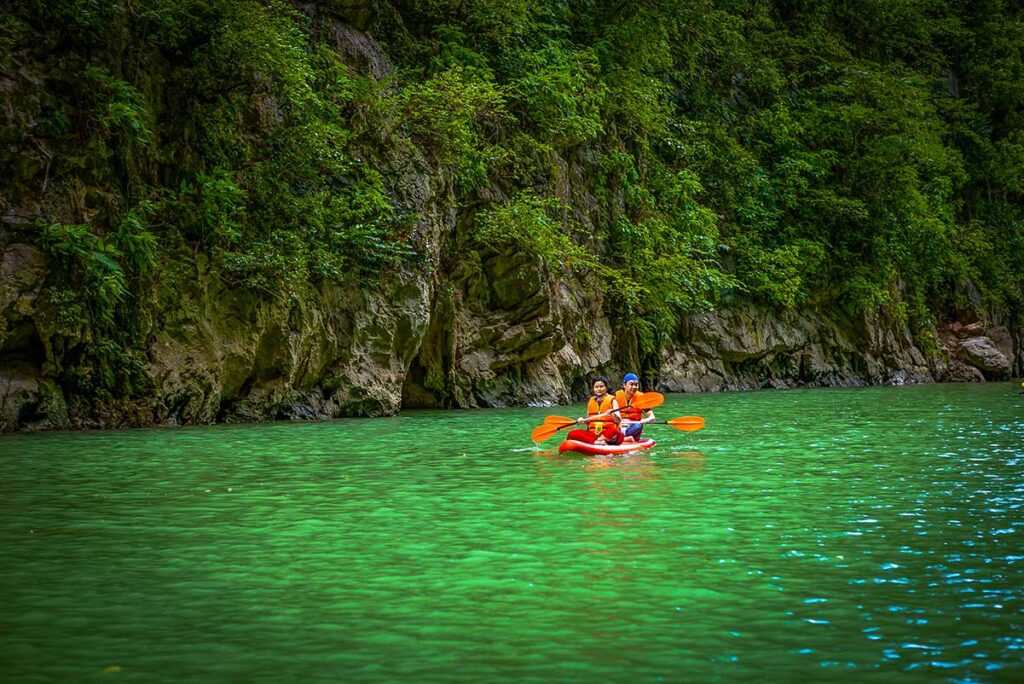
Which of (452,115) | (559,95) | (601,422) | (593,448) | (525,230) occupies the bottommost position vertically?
(593,448)

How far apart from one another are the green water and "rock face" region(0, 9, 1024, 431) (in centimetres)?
455

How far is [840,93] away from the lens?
139 feet

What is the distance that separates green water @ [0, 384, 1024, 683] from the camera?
530 centimetres

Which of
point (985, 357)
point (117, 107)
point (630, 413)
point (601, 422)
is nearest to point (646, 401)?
point (630, 413)

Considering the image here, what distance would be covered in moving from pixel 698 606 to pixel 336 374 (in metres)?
17.5

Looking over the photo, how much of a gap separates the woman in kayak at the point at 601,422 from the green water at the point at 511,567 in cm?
92

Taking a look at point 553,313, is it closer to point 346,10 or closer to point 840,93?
point 346,10

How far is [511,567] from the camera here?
7.36m

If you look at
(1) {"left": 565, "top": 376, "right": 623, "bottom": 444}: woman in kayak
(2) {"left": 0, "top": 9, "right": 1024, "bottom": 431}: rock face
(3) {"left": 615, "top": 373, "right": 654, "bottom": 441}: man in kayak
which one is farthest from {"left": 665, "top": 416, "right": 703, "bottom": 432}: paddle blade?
(2) {"left": 0, "top": 9, "right": 1024, "bottom": 431}: rock face

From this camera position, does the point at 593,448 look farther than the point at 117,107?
No

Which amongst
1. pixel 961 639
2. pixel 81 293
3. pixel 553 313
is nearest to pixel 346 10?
pixel 553 313

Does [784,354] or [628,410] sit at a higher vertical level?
[628,410]

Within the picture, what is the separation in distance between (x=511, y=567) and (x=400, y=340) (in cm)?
1714

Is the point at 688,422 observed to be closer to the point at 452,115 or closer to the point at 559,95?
the point at 452,115
